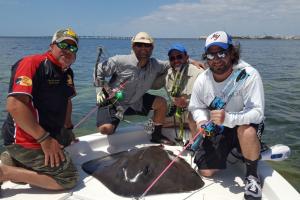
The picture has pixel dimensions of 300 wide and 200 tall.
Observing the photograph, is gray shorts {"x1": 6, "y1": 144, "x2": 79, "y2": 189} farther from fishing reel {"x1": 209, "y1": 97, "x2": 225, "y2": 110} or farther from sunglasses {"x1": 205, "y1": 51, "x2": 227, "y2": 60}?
sunglasses {"x1": 205, "y1": 51, "x2": 227, "y2": 60}

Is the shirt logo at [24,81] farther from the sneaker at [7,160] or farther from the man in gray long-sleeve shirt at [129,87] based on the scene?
the man in gray long-sleeve shirt at [129,87]

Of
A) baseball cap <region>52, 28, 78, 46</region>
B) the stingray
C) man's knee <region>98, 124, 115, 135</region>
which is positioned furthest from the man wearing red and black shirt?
man's knee <region>98, 124, 115, 135</region>

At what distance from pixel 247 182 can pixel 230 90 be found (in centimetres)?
114

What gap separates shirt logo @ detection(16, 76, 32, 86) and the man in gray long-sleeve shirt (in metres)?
2.30

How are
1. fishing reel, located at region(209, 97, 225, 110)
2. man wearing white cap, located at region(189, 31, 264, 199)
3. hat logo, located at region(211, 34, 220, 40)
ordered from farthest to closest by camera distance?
fishing reel, located at region(209, 97, 225, 110)
hat logo, located at region(211, 34, 220, 40)
man wearing white cap, located at region(189, 31, 264, 199)

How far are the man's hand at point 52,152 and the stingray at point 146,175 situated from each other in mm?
659

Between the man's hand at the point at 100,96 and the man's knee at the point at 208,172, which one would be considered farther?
the man's hand at the point at 100,96

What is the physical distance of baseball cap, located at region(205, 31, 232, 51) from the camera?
157 inches

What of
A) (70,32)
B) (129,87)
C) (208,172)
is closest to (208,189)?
(208,172)

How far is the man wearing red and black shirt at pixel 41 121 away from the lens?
12.0 feet

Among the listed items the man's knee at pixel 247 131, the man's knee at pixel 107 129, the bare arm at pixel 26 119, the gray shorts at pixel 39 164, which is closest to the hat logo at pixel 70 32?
the bare arm at pixel 26 119

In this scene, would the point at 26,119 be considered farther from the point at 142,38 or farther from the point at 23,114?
the point at 142,38

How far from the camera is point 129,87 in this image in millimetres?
5961

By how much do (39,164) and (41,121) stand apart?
518 millimetres
